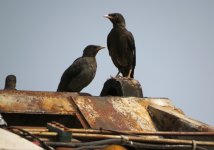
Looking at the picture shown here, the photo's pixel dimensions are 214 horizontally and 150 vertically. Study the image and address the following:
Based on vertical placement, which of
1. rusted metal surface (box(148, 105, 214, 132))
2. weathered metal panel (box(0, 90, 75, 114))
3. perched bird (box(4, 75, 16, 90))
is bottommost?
perched bird (box(4, 75, 16, 90))

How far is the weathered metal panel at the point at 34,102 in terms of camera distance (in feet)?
15.0

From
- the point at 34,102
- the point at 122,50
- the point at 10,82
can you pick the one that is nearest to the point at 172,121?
the point at 34,102

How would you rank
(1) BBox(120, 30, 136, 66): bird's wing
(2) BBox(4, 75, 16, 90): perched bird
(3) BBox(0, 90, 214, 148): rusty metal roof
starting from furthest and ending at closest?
(1) BBox(120, 30, 136, 66): bird's wing → (2) BBox(4, 75, 16, 90): perched bird → (3) BBox(0, 90, 214, 148): rusty metal roof

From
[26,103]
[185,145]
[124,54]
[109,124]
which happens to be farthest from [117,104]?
[124,54]

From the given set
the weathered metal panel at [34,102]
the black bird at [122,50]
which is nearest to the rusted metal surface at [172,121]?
the weathered metal panel at [34,102]

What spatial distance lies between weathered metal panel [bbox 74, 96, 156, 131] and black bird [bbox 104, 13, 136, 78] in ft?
20.5

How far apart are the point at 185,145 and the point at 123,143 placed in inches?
22.1

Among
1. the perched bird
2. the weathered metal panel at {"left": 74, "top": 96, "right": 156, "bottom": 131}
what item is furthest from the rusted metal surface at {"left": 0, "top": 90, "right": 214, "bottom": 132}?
the perched bird

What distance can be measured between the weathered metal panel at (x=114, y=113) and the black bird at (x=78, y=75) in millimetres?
5022

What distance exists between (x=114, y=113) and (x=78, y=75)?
17.6 ft

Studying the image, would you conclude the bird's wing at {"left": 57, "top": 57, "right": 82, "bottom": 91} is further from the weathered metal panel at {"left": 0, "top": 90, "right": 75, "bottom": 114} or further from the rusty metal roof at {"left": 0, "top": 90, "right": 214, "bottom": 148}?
the weathered metal panel at {"left": 0, "top": 90, "right": 75, "bottom": 114}

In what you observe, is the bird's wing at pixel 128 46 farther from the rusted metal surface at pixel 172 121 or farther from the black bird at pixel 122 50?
the rusted metal surface at pixel 172 121

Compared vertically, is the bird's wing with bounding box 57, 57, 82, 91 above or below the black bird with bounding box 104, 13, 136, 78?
below

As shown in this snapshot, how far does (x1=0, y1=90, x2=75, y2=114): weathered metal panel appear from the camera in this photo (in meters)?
4.58
